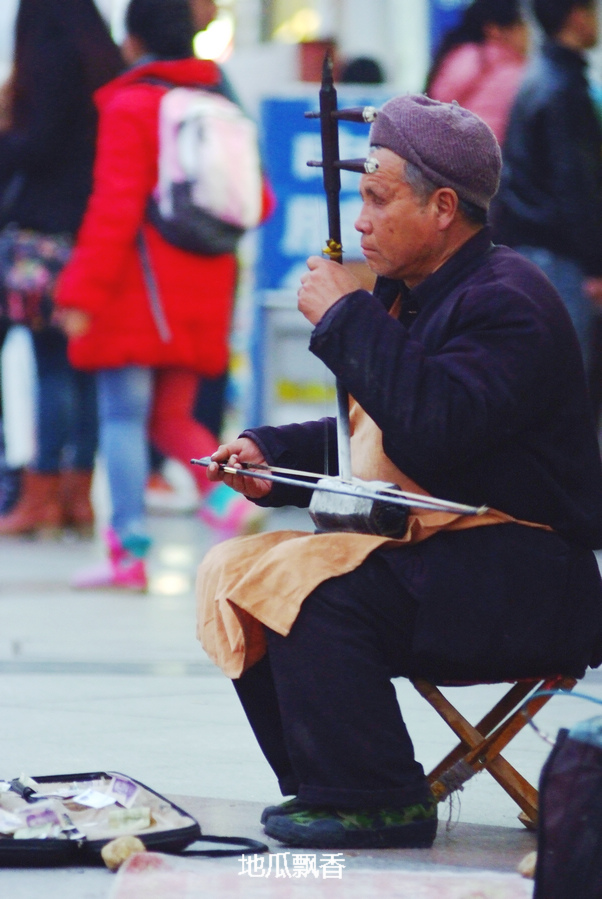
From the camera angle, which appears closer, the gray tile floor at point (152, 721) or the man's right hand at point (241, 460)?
the gray tile floor at point (152, 721)

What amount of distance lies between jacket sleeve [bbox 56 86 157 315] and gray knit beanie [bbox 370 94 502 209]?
101 inches

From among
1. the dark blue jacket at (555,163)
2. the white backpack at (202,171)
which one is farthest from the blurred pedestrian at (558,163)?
the white backpack at (202,171)

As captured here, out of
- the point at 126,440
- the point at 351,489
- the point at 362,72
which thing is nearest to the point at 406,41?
the point at 362,72

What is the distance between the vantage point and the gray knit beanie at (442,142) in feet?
9.27

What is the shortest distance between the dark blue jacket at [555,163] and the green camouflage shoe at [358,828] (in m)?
3.34

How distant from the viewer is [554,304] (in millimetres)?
2812

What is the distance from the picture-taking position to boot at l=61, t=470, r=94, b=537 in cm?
700

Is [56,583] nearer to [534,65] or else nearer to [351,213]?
[351,213]

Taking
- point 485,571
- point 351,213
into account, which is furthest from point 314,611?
point 351,213

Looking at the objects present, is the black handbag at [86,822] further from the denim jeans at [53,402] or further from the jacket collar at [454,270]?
the denim jeans at [53,402]

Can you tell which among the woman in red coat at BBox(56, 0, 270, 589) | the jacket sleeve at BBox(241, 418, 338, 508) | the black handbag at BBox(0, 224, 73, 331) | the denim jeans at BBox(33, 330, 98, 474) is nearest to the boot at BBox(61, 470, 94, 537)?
the denim jeans at BBox(33, 330, 98, 474)

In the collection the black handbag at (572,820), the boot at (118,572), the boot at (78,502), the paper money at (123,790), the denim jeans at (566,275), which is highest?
the black handbag at (572,820)

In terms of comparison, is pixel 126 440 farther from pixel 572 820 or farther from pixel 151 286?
pixel 572 820

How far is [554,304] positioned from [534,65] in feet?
10.6
